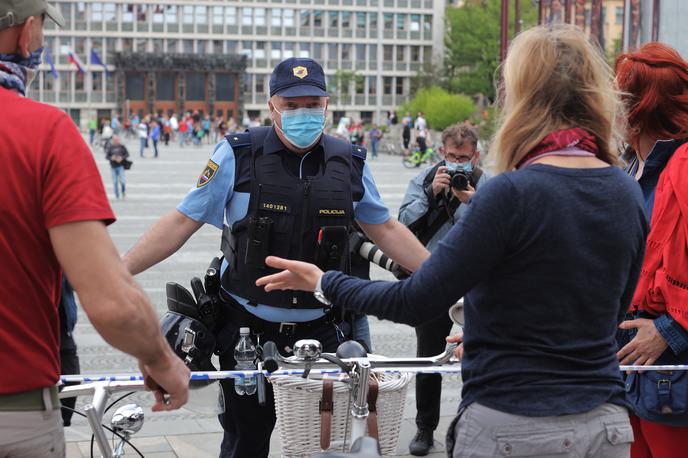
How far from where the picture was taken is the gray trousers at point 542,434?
242 centimetres

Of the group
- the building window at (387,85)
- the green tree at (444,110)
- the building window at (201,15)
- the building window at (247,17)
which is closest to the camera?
the green tree at (444,110)

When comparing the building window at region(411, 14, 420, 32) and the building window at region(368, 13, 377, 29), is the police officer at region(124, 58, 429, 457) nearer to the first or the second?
the building window at region(368, 13, 377, 29)

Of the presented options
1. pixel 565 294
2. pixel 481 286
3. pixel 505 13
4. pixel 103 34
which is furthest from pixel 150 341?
pixel 103 34

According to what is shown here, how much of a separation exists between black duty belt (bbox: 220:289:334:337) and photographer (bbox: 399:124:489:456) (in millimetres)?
1832

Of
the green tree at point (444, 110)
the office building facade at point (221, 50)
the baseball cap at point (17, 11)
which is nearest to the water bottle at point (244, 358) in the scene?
the baseball cap at point (17, 11)

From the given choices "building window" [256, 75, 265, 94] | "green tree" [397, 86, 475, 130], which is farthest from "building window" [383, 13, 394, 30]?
"green tree" [397, 86, 475, 130]

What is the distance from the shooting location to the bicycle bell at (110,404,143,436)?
3.10 m

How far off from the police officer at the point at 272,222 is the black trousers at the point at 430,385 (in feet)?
5.95

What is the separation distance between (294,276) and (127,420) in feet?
2.51

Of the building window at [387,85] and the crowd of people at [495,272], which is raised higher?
the crowd of people at [495,272]

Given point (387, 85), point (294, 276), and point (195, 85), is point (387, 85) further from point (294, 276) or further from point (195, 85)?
point (294, 276)

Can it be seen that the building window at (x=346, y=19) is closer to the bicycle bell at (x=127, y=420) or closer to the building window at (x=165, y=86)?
the building window at (x=165, y=86)

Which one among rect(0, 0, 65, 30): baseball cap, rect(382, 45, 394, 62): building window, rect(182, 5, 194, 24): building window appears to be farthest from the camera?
rect(382, 45, 394, 62): building window

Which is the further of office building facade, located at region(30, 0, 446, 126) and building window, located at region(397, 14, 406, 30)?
building window, located at region(397, 14, 406, 30)
